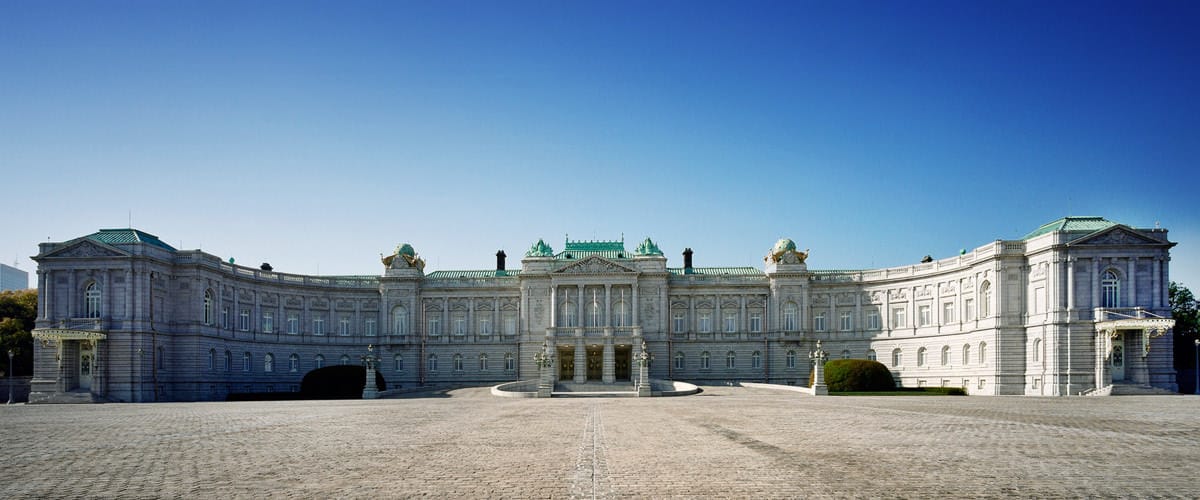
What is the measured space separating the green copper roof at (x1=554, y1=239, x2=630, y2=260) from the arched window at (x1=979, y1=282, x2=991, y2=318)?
35272 mm

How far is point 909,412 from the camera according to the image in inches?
1602

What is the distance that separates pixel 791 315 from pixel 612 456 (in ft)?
236

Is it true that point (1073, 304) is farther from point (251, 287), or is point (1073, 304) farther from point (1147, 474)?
point (251, 287)

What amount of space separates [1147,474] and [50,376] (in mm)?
70326

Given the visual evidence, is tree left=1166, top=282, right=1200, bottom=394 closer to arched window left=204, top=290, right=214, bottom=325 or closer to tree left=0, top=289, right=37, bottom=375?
arched window left=204, top=290, right=214, bottom=325

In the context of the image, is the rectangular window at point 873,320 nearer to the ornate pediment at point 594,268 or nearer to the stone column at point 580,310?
the ornate pediment at point 594,268

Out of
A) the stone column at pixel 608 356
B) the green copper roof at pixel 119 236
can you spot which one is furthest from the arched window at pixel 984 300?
the green copper roof at pixel 119 236

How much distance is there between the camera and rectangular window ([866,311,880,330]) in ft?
294

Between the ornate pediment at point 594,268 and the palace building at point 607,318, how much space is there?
0.14 metres

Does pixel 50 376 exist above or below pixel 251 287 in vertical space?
below

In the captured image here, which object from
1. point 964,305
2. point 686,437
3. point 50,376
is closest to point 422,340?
point 50,376

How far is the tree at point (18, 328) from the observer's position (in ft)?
263

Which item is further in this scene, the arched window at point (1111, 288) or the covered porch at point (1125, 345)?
the arched window at point (1111, 288)

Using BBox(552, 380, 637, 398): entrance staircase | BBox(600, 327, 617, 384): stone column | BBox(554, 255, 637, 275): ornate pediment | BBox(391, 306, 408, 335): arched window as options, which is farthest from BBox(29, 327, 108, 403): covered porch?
BBox(600, 327, 617, 384): stone column
